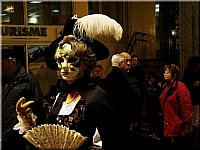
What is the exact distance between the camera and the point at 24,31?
6.34m

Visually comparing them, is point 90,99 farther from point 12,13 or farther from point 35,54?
point 12,13

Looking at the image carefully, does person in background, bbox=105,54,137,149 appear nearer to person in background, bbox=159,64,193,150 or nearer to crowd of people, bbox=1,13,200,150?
crowd of people, bbox=1,13,200,150

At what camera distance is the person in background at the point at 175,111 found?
13.3ft

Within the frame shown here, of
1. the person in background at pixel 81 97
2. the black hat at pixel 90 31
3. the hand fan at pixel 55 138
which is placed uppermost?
the black hat at pixel 90 31

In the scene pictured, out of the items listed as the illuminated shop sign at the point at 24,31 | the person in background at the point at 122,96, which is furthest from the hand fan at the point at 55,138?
the illuminated shop sign at the point at 24,31

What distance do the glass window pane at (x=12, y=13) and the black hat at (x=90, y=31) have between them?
4135mm

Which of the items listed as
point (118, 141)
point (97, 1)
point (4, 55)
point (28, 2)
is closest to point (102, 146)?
point (118, 141)

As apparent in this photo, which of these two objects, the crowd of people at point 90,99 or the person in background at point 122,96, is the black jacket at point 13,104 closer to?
the crowd of people at point 90,99

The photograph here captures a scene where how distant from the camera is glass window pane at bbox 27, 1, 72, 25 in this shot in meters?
6.71

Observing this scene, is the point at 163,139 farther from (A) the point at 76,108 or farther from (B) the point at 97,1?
(B) the point at 97,1

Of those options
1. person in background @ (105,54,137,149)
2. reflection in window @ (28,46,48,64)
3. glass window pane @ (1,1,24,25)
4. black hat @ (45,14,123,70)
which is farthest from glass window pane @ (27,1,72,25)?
black hat @ (45,14,123,70)

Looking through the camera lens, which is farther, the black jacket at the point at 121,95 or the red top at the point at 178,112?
the red top at the point at 178,112

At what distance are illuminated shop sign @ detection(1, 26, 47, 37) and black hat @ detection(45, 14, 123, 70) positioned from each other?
4.06 metres

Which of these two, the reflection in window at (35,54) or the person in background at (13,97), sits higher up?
the reflection in window at (35,54)
